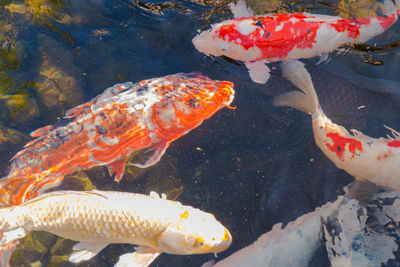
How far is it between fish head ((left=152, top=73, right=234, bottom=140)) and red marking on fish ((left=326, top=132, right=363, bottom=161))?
1.08 m

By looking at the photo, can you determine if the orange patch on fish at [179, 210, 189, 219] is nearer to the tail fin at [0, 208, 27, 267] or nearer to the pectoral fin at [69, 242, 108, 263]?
the pectoral fin at [69, 242, 108, 263]

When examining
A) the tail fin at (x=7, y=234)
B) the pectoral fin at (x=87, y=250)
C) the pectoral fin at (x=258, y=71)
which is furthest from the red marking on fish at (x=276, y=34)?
the tail fin at (x=7, y=234)

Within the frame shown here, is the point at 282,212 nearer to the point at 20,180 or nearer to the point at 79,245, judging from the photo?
the point at 79,245

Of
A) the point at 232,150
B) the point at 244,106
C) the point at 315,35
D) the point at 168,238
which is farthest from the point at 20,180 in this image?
the point at 315,35

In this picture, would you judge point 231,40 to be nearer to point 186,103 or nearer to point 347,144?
point 186,103

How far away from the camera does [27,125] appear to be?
3.66m

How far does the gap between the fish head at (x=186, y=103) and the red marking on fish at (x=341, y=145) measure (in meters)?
1.08

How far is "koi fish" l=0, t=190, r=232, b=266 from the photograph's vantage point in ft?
9.40

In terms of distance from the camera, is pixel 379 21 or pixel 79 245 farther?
pixel 379 21

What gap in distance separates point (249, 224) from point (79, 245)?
1.62 m

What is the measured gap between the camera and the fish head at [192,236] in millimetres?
2893

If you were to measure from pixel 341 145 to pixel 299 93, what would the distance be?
66cm

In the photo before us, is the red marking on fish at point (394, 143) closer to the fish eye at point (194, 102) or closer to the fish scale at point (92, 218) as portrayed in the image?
the fish eye at point (194, 102)

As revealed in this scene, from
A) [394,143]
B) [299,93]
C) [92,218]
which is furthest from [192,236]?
[394,143]
